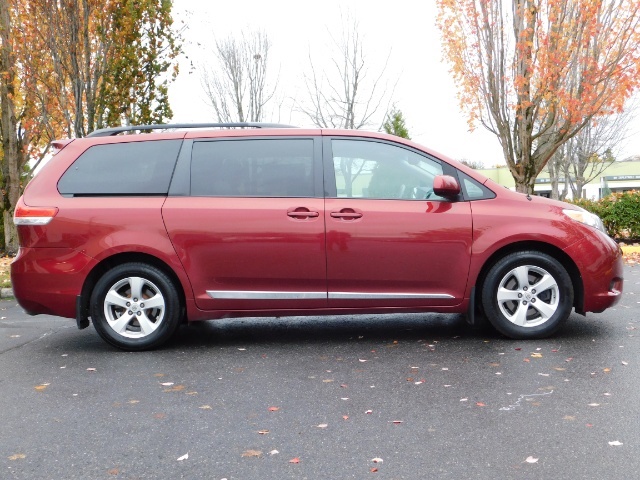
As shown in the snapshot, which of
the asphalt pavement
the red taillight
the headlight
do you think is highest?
the red taillight

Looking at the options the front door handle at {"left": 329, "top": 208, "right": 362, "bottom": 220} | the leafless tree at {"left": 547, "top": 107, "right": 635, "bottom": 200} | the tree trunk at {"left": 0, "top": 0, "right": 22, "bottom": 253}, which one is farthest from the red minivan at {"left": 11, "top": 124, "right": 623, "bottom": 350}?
the leafless tree at {"left": 547, "top": 107, "right": 635, "bottom": 200}

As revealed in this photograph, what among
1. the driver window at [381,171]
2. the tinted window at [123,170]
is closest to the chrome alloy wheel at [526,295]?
the driver window at [381,171]

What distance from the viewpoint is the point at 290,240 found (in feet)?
19.2

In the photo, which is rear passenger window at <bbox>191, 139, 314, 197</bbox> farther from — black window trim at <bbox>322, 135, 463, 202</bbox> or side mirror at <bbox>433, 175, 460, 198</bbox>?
side mirror at <bbox>433, 175, 460, 198</bbox>

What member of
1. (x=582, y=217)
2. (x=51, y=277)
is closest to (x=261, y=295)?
(x=51, y=277)

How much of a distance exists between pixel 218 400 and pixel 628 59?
15055 mm

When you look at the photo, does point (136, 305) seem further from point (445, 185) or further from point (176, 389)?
point (445, 185)

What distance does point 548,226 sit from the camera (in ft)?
19.6

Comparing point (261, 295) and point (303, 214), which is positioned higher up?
point (303, 214)

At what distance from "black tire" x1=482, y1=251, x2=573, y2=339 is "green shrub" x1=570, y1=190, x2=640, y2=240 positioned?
12.4 meters

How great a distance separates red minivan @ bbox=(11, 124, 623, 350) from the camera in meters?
5.88

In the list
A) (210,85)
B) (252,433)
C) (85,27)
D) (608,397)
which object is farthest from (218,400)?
(210,85)

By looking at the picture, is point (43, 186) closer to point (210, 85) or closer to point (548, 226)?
point (548, 226)

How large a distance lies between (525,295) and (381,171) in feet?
5.18
